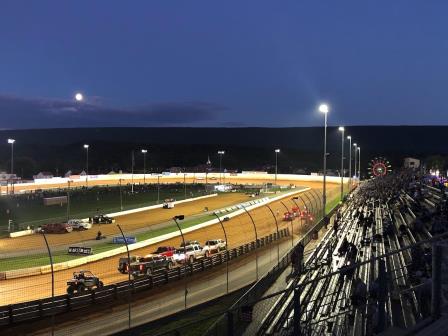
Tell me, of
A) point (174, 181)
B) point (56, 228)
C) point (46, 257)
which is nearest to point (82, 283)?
point (46, 257)

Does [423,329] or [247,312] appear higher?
[423,329]

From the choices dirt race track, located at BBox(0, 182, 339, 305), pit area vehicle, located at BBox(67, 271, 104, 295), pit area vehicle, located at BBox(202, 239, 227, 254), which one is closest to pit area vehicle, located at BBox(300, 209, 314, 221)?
dirt race track, located at BBox(0, 182, 339, 305)

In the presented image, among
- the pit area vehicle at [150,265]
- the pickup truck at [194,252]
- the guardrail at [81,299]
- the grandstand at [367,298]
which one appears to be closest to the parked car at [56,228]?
the pickup truck at [194,252]

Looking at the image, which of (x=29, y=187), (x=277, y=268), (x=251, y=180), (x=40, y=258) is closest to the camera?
(x=277, y=268)

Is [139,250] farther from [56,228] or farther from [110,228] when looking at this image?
[110,228]

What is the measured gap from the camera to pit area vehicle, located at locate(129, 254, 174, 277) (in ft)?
74.4

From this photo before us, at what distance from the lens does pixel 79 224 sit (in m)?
39.9

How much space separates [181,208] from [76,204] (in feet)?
52.7

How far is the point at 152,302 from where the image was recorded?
59.2 feet

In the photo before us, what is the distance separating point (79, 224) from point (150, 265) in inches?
Result: 729

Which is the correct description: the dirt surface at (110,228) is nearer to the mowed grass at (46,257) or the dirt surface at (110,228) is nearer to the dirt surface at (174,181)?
the mowed grass at (46,257)

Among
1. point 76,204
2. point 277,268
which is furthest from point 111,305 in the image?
point 76,204

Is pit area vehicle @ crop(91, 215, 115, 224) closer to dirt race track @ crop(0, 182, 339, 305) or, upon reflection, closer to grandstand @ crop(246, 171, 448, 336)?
dirt race track @ crop(0, 182, 339, 305)

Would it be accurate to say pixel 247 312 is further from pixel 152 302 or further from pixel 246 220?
pixel 246 220
